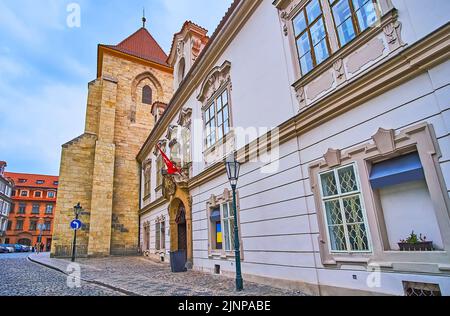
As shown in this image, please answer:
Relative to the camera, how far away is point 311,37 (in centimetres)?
618

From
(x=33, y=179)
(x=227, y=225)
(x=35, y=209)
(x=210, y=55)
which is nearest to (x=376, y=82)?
(x=227, y=225)

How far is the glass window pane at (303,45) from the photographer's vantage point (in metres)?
6.31

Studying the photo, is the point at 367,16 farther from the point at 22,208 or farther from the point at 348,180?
the point at 22,208

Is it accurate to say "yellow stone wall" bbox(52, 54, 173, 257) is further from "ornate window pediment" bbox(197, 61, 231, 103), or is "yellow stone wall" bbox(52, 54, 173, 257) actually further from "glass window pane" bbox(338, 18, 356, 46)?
"glass window pane" bbox(338, 18, 356, 46)

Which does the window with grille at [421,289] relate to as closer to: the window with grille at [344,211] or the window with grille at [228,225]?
the window with grille at [344,211]

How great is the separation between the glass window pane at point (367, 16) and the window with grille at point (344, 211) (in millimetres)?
2568

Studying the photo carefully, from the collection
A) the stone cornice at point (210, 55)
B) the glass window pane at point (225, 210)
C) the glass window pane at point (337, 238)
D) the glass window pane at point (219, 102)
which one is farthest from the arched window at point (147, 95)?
the glass window pane at point (337, 238)

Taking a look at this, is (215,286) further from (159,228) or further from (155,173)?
(155,173)

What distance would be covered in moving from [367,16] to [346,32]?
484 millimetres

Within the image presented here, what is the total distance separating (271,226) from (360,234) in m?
2.35

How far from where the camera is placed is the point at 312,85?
595 cm

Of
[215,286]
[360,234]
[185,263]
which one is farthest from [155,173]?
[360,234]

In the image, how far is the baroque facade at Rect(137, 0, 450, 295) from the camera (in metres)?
3.95
